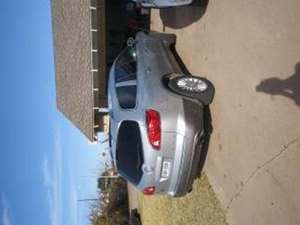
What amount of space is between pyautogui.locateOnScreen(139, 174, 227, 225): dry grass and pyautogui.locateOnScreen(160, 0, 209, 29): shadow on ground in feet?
11.1

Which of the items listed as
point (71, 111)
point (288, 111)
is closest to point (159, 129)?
point (288, 111)

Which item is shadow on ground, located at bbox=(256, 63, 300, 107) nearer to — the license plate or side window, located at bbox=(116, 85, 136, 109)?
the license plate

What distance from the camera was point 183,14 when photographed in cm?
1080

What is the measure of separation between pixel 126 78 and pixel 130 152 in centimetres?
153

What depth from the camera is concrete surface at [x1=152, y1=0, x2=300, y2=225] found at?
5969mm

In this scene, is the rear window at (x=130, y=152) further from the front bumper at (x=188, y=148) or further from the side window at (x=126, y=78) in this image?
the front bumper at (x=188, y=148)

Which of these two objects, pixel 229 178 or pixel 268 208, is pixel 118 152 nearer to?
pixel 229 178

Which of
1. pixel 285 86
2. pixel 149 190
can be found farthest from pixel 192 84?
pixel 285 86

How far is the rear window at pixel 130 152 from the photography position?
27.1 ft

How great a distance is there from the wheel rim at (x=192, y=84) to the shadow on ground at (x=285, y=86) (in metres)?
1.81

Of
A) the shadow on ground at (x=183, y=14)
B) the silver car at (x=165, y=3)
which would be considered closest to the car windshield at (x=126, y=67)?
the silver car at (x=165, y=3)

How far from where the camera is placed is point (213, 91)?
8.41 m

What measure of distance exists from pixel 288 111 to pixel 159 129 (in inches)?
99.6

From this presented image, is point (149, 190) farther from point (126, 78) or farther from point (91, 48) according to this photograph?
point (91, 48)
